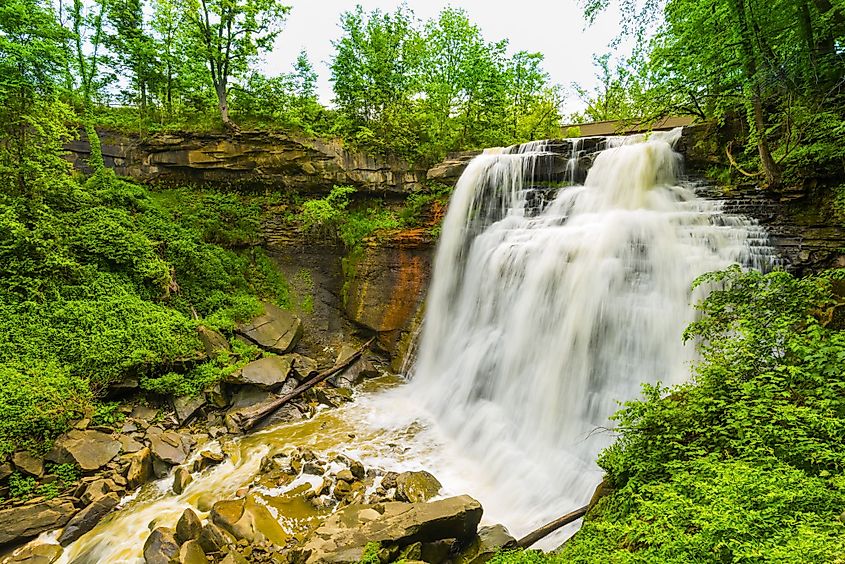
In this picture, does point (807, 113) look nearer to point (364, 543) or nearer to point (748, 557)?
point (748, 557)

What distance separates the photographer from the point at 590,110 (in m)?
23.7

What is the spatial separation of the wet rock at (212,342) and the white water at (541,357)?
7.49 feet

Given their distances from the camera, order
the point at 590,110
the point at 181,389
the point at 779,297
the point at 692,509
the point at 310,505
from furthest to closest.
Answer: the point at 590,110
the point at 181,389
the point at 310,505
the point at 779,297
the point at 692,509

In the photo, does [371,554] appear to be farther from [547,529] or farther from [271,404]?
[271,404]

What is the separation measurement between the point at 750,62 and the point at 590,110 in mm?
18694

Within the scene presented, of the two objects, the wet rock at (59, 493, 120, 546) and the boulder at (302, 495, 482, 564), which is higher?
the boulder at (302, 495, 482, 564)

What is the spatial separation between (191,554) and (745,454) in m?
5.21

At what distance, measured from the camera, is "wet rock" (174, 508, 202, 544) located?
450 centimetres

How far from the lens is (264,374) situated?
8359mm

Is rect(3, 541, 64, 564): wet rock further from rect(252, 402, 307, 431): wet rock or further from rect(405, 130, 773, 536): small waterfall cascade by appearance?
rect(405, 130, 773, 536): small waterfall cascade

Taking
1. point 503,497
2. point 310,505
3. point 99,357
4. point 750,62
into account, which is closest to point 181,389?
point 99,357

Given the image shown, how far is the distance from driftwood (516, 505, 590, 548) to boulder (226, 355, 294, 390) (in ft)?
19.4

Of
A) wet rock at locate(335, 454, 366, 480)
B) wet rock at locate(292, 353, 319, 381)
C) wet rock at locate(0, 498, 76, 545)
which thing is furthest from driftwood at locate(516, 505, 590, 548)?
wet rock at locate(292, 353, 319, 381)

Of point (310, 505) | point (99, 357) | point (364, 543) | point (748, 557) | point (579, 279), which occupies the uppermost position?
point (579, 279)
